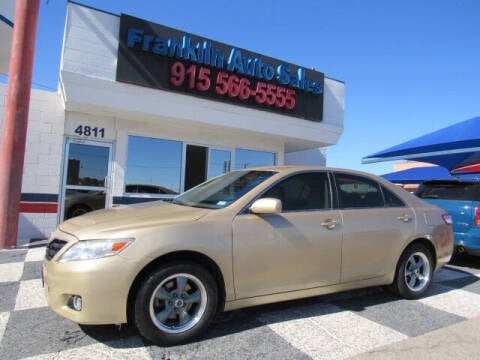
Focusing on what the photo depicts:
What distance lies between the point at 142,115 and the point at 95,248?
20.8 feet

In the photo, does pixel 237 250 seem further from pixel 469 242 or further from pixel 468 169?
pixel 468 169

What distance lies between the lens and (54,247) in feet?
11.3

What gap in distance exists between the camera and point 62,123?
8.83 m

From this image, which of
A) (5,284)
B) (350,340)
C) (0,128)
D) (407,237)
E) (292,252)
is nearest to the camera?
(350,340)

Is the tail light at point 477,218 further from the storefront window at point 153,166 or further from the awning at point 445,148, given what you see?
the storefront window at point 153,166

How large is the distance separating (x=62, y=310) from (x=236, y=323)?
1615 millimetres

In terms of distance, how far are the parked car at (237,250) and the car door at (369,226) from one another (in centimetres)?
1

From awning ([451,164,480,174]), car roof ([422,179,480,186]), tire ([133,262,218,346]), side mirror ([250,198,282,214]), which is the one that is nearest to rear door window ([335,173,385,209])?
side mirror ([250,198,282,214])

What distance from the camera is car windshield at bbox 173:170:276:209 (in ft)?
13.0

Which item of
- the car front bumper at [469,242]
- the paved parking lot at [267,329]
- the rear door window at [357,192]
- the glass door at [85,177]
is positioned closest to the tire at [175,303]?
the paved parking lot at [267,329]

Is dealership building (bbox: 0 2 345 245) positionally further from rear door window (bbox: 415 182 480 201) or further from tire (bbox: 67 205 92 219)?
rear door window (bbox: 415 182 480 201)

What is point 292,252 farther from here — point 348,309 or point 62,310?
point 62,310

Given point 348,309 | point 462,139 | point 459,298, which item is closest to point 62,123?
point 348,309

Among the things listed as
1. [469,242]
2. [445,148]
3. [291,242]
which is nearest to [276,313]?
[291,242]
